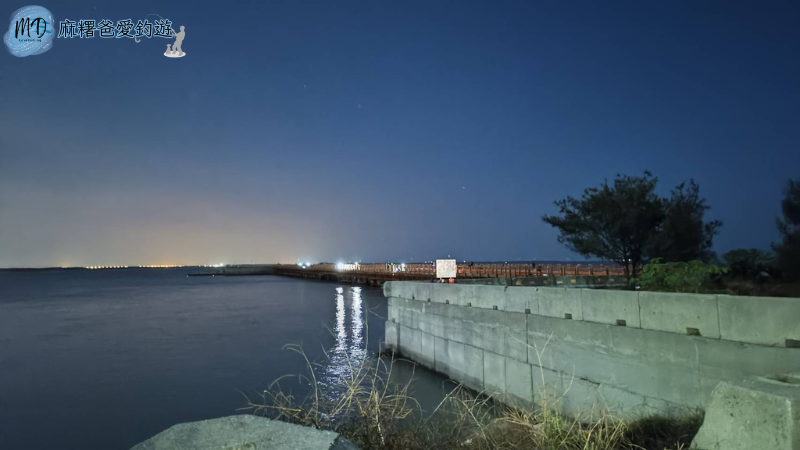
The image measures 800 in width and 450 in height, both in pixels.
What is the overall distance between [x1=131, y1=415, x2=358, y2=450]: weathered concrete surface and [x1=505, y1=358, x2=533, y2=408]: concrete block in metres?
8.09

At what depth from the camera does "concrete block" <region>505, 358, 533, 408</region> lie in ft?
33.7

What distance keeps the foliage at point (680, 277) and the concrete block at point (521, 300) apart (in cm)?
500

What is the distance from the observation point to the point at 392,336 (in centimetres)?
1817

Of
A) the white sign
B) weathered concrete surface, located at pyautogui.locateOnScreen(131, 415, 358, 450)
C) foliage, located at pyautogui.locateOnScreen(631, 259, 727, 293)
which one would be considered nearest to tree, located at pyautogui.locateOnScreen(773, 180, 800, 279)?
foliage, located at pyautogui.locateOnScreen(631, 259, 727, 293)

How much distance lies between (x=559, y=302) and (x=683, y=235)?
62.6 feet

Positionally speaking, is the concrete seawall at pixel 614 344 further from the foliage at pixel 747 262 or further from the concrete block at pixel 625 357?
the foliage at pixel 747 262

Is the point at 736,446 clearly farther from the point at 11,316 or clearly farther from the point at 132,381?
the point at 11,316

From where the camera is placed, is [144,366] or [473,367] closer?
[473,367]

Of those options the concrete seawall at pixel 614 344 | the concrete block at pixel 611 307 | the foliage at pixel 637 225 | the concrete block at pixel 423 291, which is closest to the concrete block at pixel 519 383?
the concrete seawall at pixel 614 344

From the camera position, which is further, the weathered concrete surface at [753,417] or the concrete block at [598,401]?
the concrete block at [598,401]

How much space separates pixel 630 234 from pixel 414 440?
1009 inches

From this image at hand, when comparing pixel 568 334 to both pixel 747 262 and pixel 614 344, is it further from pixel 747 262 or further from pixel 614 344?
pixel 747 262

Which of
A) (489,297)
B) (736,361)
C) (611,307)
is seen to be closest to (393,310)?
(489,297)

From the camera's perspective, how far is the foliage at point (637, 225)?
81.9 ft
